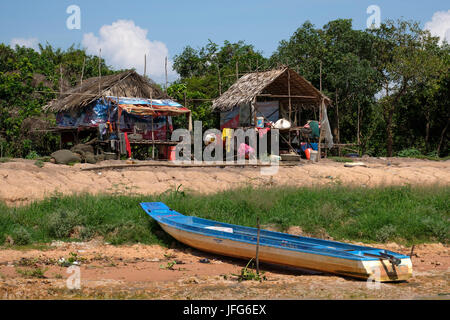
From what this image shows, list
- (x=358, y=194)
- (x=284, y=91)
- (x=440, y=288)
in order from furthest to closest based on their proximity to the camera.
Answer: (x=284, y=91), (x=358, y=194), (x=440, y=288)

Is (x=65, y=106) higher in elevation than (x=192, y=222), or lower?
higher

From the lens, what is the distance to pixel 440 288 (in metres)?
6.83

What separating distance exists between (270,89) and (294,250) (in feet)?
44.3

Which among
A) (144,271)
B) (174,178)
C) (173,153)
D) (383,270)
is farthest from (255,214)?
(173,153)

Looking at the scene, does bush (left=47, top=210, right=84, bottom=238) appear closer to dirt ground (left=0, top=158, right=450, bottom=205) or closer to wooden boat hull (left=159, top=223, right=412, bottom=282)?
dirt ground (left=0, top=158, right=450, bottom=205)

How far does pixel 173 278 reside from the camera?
7.19 m

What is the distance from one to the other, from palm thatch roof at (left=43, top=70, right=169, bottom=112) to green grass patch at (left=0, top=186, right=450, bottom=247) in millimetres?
8320

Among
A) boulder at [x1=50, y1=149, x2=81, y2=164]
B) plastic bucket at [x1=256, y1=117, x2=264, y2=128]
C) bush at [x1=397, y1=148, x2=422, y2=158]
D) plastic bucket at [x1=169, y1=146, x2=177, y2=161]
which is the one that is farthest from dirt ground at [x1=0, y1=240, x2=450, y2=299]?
bush at [x1=397, y1=148, x2=422, y2=158]

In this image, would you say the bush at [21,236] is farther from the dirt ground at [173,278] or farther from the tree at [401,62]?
the tree at [401,62]

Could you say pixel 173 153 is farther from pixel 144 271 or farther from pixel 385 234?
pixel 144 271

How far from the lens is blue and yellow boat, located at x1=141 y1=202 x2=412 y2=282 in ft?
21.7

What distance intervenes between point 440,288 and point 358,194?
3.96 m

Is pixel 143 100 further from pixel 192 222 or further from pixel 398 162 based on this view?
pixel 192 222
